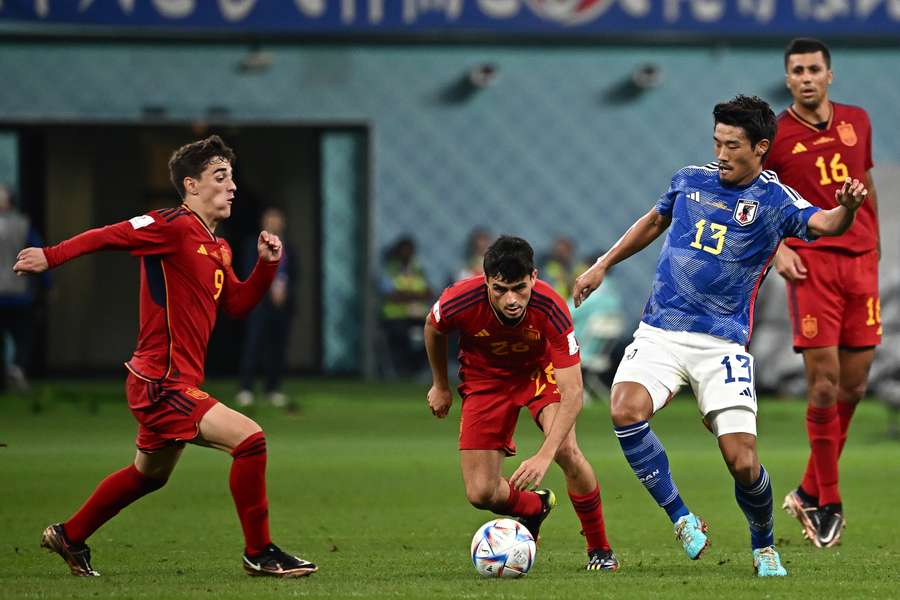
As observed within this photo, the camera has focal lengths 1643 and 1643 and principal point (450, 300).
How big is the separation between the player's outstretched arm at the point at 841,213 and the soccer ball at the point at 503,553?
1.81 meters

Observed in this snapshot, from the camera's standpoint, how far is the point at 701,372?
276 inches

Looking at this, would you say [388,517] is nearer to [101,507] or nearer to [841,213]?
[101,507]

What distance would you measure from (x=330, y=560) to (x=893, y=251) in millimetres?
12647

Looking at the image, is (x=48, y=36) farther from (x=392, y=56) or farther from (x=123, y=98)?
(x=392, y=56)

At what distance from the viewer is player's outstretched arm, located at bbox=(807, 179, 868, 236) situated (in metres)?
6.68

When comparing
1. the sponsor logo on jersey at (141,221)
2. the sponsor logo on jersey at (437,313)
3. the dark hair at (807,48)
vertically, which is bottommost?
the sponsor logo on jersey at (437,313)

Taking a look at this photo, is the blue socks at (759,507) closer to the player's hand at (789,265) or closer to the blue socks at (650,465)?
the blue socks at (650,465)

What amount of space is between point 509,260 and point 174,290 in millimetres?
1451

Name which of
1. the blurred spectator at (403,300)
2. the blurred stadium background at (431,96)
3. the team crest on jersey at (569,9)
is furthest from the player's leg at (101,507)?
the team crest on jersey at (569,9)

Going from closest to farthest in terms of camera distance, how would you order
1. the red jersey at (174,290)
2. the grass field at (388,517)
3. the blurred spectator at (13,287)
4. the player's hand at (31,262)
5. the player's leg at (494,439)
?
the player's hand at (31,262) → the grass field at (388,517) → the red jersey at (174,290) → the player's leg at (494,439) → the blurred spectator at (13,287)

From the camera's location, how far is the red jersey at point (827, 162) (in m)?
8.33

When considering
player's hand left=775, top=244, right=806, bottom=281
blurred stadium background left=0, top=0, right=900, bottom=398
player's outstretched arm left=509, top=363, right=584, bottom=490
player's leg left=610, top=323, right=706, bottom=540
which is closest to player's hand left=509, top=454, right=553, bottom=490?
player's outstretched arm left=509, top=363, right=584, bottom=490

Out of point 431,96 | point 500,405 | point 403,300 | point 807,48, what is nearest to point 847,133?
point 807,48

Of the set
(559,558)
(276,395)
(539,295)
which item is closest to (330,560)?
(559,558)
